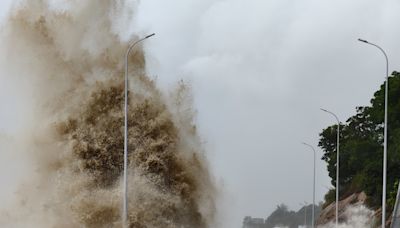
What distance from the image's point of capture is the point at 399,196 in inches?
1367

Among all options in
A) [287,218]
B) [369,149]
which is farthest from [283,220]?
[369,149]

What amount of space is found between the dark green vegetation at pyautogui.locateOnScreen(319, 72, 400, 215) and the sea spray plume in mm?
24847

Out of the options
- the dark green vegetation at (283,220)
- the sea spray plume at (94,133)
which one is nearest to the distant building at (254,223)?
the dark green vegetation at (283,220)

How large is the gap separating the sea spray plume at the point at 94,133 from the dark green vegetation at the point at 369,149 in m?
24.8

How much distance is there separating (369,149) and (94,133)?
40.4 metres

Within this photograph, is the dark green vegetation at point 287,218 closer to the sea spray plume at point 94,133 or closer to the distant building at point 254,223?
the distant building at point 254,223

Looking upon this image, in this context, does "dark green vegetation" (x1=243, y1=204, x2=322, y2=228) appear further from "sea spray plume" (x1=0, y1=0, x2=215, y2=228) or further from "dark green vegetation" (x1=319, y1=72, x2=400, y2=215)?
"sea spray plume" (x1=0, y1=0, x2=215, y2=228)

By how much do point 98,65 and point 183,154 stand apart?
204 inches

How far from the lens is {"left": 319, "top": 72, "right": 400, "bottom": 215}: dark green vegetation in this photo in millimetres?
59781

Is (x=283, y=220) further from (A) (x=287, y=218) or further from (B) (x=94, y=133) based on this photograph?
(B) (x=94, y=133)

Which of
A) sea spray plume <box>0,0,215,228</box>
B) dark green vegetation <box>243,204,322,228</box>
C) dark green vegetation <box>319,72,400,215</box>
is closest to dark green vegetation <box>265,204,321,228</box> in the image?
dark green vegetation <box>243,204,322,228</box>

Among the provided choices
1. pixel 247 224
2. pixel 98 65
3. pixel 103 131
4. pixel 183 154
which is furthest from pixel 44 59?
pixel 247 224

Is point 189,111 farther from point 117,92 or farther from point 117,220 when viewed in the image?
point 117,220

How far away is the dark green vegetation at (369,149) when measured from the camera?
59781 millimetres
